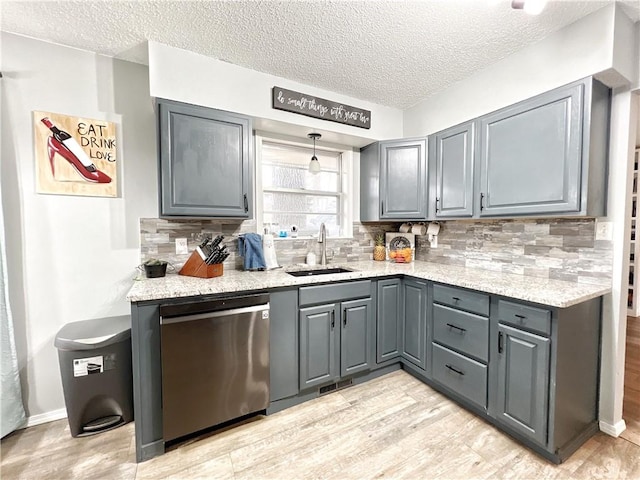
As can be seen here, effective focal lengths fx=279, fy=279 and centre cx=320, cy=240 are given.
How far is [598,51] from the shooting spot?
1.59 meters

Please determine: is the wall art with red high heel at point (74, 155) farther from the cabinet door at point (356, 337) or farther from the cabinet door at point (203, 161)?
the cabinet door at point (356, 337)

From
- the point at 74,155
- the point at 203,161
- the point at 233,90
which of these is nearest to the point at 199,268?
the point at 203,161

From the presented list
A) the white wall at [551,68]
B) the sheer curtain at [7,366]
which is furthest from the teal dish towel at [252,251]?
the white wall at [551,68]

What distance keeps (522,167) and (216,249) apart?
220 cm

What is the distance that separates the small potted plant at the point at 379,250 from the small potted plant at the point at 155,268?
2.02 metres

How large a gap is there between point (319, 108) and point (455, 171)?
1.28 meters

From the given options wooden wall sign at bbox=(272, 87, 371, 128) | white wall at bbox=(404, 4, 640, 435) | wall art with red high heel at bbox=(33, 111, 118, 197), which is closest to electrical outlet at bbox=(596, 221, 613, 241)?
white wall at bbox=(404, 4, 640, 435)

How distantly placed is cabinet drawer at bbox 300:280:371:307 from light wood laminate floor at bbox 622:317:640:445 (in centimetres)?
181

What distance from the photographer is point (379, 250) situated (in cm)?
304

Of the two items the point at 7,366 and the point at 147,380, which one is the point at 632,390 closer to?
the point at 147,380

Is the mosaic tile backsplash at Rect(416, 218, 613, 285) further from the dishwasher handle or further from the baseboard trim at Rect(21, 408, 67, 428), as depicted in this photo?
the baseboard trim at Rect(21, 408, 67, 428)

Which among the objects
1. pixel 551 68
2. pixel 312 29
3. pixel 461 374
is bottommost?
pixel 461 374

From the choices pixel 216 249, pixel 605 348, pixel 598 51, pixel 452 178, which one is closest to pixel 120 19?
pixel 216 249

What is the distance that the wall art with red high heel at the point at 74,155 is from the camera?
1.85 m
